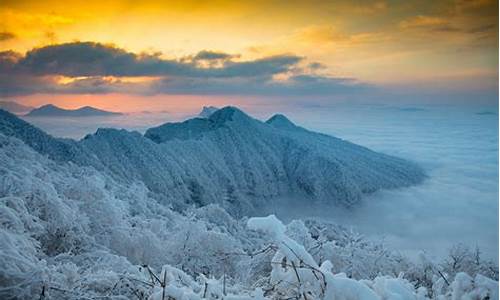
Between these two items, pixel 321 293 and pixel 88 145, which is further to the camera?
pixel 88 145

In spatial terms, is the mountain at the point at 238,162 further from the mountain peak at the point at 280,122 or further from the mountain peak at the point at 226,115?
the mountain peak at the point at 280,122

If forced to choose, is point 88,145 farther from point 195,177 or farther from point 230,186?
point 230,186

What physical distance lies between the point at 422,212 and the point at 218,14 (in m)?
22.2

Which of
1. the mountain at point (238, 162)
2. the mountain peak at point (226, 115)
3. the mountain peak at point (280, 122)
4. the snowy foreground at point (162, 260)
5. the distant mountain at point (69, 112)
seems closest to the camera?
the snowy foreground at point (162, 260)

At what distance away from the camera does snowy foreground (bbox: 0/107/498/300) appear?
1.67m

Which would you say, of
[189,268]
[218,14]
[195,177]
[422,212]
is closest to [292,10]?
[218,14]

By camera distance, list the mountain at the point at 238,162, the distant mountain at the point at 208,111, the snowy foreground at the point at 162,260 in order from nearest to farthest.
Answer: the snowy foreground at the point at 162,260, the mountain at the point at 238,162, the distant mountain at the point at 208,111

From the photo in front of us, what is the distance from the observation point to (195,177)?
2308cm

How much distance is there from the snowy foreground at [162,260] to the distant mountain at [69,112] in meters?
0.81

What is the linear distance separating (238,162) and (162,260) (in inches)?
904

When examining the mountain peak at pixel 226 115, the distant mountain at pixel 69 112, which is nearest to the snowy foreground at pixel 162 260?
the distant mountain at pixel 69 112

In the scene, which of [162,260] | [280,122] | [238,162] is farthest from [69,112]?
[280,122]

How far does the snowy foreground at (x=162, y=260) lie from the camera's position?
1674 millimetres

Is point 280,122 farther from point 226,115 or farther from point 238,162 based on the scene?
point 238,162
